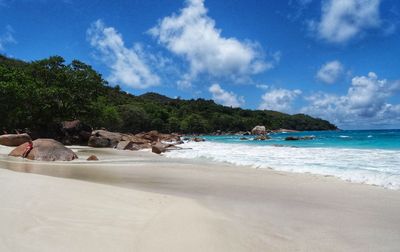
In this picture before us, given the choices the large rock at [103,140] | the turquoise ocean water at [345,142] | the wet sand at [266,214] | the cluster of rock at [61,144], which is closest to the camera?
the wet sand at [266,214]

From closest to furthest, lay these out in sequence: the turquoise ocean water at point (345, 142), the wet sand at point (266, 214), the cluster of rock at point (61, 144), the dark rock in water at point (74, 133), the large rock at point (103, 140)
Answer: the wet sand at point (266, 214) < the cluster of rock at point (61, 144) < the large rock at point (103, 140) < the turquoise ocean water at point (345, 142) < the dark rock in water at point (74, 133)

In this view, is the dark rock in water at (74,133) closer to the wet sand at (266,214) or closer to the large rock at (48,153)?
the large rock at (48,153)

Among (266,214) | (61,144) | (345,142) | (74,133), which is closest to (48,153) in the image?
(61,144)

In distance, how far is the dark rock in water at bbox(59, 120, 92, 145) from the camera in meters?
30.1

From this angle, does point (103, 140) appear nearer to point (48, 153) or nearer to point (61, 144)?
point (61, 144)

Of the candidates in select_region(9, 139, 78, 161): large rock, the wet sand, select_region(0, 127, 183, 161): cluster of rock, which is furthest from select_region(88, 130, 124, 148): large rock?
the wet sand

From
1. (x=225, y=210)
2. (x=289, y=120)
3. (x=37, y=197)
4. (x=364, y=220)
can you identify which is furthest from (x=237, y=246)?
(x=289, y=120)

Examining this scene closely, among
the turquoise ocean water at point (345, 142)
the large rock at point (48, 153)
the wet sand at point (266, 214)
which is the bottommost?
the wet sand at point (266, 214)

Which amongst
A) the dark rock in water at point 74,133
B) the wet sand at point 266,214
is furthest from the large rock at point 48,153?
the dark rock in water at point 74,133

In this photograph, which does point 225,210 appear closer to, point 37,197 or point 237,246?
point 237,246

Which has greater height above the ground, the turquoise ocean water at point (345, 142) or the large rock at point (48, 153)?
the turquoise ocean water at point (345, 142)

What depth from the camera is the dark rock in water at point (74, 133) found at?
3014 cm

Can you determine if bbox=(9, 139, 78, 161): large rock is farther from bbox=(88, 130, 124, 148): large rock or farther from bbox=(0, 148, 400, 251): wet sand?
bbox=(88, 130, 124, 148): large rock

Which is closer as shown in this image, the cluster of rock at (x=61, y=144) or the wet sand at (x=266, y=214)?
the wet sand at (x=266, y=214)
